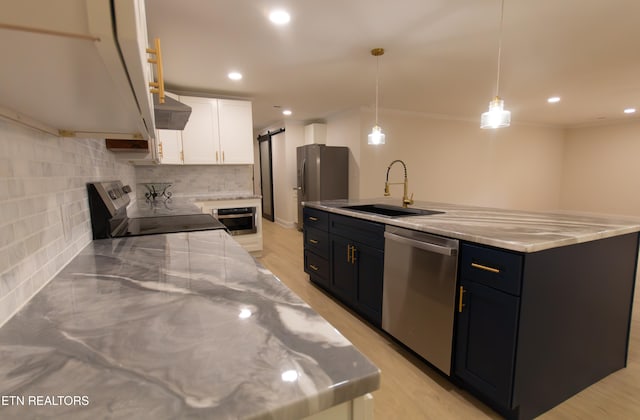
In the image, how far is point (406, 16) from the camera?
7.21ft

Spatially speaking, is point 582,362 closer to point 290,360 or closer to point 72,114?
point 290,360

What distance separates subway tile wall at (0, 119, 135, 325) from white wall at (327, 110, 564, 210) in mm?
4339

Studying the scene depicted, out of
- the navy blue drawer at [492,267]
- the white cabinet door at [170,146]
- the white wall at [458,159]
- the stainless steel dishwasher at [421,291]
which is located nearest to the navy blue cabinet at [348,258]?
the stainless steel dishwasher at [421,291]

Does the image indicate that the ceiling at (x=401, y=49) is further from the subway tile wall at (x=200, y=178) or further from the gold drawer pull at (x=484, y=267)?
the gold drawer pull at (x=484, y=267)

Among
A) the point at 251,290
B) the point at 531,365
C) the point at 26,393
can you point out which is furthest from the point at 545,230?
the point at 26,393

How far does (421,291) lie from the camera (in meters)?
1.78

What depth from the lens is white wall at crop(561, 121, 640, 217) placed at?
A: 21.3 feet

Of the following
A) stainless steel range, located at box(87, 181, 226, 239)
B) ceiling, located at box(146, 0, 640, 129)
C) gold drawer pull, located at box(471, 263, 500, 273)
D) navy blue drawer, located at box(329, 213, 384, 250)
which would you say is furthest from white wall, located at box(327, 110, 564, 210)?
gold drawer pull, located at box(471, 263, 500, 273)

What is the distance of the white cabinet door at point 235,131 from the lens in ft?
13.7

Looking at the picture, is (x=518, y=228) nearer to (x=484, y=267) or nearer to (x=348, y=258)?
(x=484, y=267)

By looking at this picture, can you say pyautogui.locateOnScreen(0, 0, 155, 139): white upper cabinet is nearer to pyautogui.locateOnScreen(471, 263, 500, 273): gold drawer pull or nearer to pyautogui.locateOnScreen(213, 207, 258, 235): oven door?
pyautogui.locateOnScreen(471, 263, 500, 273): gold drawer pull

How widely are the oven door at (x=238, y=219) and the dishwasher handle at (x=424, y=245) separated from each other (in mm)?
2462

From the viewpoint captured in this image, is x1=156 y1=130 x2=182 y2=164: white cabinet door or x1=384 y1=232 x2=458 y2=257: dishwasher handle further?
x1=156 y1=130 x2=182 y2=164: white cabinet door

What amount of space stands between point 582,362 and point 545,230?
30.6 inches
